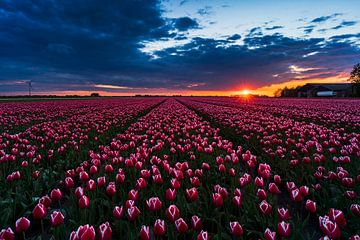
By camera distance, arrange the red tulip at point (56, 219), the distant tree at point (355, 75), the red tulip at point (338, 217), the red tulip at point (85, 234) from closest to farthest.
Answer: the red tulip at point (85, 234) → the red tulip at point (338, 217) → the red tulip at point (56, 219) → the distant tree at point (355, 75)

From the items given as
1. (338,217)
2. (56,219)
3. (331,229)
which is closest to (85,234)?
(56,219)

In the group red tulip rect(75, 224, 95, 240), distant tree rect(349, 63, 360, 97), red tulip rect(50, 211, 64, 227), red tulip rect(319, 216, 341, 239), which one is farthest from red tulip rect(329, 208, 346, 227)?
distant tree rect(349, 63, 360, 97)

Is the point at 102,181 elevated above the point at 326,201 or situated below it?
above

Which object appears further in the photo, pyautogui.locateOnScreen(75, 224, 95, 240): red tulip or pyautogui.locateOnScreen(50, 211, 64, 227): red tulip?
pyautogui.locateOnScreen(50, 211, 64, 227): red tulip

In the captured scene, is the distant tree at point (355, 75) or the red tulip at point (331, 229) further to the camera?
the distant tree at point (355, 75)

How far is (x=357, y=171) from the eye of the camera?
4648mm

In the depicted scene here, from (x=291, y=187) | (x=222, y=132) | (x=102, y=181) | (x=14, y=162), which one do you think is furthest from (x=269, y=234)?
(x=222, y=132)

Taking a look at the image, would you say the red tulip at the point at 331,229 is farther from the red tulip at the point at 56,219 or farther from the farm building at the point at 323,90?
the farm building at the point at 323,90

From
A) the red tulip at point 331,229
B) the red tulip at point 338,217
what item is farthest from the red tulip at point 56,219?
the red tulip at point 338,217

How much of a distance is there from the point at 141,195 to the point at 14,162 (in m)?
3.53

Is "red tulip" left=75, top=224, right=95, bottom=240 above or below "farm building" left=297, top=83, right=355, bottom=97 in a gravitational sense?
below

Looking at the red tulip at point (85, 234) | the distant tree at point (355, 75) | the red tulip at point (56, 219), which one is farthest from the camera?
the distant tree at point (355, 75)

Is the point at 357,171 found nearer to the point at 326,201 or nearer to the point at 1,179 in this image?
the point at 326,201

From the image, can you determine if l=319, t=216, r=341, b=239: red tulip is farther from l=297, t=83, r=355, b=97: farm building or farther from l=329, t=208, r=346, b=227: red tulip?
l=297, t=83, r=355, b=97: farm building
